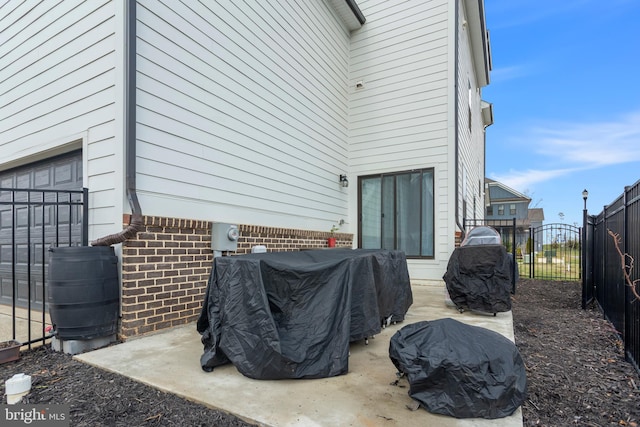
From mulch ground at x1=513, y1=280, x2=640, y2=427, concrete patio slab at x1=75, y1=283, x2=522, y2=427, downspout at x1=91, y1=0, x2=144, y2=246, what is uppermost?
downspout at x1=91, y1=0, x2=144, y2=246

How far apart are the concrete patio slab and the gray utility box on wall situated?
1.17 metres

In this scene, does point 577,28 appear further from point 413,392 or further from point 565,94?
point 413,392

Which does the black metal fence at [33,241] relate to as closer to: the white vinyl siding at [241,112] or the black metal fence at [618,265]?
the white vinyl siding at [241,112]

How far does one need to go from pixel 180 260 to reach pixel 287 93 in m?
3.56

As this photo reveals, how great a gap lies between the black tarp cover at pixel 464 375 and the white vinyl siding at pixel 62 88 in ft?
9.75

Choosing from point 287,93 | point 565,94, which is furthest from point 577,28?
point 287,93

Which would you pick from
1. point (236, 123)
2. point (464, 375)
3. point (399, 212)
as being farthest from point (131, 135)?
point (399, 212)

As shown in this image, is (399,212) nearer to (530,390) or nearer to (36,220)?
(530,390)

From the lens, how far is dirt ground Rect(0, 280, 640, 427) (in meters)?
2.06

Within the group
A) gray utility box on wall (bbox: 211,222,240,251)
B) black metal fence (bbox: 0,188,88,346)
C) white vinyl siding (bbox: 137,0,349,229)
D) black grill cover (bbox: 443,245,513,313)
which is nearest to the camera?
white vinyl siding (bbox: 137,0,349,229)

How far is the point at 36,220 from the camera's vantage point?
4566 millimetres

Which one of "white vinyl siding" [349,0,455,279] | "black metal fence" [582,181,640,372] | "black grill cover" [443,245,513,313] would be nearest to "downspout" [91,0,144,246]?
"black grill cover" [443,245,513,313]

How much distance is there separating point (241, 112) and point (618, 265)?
5.02 meters

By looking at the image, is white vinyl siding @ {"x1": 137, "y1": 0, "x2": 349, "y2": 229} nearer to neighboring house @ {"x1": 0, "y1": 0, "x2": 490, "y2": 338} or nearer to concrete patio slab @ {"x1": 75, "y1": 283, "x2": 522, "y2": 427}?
neighboring house @ {"x1": 0, "y1": 0, "x2": 490, "y2": 338}
